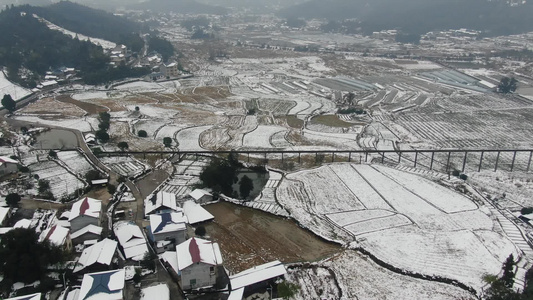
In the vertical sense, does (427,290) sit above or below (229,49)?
below

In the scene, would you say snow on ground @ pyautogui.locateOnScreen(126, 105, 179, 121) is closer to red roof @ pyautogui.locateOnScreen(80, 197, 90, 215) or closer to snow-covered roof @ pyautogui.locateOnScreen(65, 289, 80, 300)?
red roof @ pyautogui.locateOnScreen(80, 197, 90, 215)

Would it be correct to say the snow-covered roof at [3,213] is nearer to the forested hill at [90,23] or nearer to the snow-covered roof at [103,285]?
the snow-covered roof at [103,285]

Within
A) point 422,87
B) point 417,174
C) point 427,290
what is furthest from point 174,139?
point 422,87

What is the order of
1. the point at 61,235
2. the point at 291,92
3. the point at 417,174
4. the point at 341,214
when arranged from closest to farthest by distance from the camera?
1. the point at 61,235
2. the point at 341,214
3. the point at 417,174
4. the point at 291,92

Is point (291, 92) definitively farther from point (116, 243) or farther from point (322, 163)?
point (116, 243)

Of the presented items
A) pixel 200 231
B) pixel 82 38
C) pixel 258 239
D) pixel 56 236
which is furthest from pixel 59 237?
pixel 82 38

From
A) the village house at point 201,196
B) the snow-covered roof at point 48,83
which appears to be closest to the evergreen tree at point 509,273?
the village house at point 201,196

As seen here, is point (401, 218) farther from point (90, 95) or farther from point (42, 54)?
point (42, 54)
